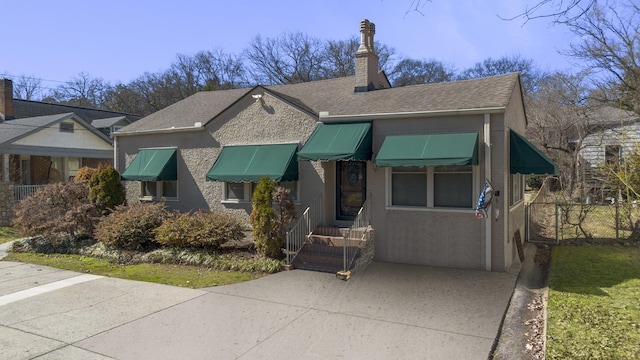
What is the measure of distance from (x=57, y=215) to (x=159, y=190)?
10.8 feet

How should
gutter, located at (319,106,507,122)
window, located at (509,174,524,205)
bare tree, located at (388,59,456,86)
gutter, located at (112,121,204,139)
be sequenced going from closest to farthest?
gutter, located at (319,106,507,122)
window, located at (509,174,524,205)
gutter, located at (112,121,204,139)
bare tree, located at (388,59,456,86)

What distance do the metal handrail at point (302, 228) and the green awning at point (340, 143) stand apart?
59.1 inches

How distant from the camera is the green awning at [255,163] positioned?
11469mm

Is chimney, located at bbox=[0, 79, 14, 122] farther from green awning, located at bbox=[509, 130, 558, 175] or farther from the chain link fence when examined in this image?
the chain link fence

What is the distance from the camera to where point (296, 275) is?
9281 mm

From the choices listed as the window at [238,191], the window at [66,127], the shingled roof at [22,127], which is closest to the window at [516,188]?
the window at [238,191]

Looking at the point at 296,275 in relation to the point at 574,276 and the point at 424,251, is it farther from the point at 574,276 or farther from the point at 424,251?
the point at 574,276

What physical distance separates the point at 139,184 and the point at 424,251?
11335 mm

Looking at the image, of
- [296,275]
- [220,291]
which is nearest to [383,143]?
[296,275]

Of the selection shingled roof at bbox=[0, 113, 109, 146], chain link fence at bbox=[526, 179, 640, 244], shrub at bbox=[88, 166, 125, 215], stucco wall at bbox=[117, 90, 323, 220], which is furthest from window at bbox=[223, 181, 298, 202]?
shingled roof at bbox=[0, 113, 109, 146]

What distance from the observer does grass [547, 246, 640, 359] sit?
5.40 meters

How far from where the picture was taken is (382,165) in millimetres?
9477

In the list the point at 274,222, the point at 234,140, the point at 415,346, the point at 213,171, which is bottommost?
the point at 415,346

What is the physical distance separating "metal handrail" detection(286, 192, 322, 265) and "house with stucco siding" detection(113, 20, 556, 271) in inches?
1.2
